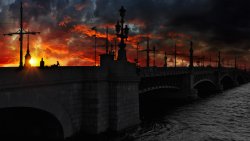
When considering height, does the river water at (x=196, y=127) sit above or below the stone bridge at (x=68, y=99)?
below

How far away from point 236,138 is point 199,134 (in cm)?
329

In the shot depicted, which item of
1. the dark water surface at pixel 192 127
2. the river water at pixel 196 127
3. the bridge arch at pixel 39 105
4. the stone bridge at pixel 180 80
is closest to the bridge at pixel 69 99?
the bridge arch at pixel 39 105

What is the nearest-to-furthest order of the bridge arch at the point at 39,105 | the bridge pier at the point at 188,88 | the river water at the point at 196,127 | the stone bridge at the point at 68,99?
the bridge arch at the point at 39,105 < the stone bridge at the point at 68,99 < the river water at the point at 196,127 < the bridge pier at the point at 188,88

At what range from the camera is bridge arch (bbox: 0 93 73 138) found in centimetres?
1825

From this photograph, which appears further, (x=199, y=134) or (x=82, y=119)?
(x=199, y=134)

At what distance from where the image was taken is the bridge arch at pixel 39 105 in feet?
59.9

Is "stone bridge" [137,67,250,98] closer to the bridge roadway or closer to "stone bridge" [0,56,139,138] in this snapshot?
the bridge roadway

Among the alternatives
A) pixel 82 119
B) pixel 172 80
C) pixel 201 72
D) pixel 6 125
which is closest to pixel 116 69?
pixel 82 119

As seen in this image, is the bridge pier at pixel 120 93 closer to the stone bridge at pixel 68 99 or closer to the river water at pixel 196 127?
the stone bridge at pixel 68 99

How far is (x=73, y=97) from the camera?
24.5 metres

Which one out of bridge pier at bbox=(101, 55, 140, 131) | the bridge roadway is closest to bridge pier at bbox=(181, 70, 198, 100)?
the bridge roadway

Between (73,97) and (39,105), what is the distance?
13.6 ft

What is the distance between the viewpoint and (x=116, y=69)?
27844 mm

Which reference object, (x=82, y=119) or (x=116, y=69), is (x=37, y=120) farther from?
(x=116, y=69)
